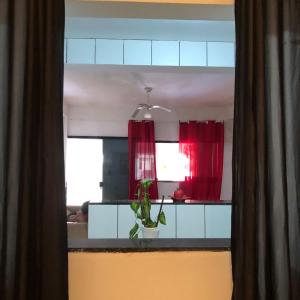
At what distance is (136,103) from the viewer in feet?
20.3

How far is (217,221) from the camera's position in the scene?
3752 mm

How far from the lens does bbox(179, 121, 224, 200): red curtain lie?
20.7 feet

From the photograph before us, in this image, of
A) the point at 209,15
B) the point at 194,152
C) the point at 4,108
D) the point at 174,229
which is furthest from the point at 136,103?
the point at 4,108

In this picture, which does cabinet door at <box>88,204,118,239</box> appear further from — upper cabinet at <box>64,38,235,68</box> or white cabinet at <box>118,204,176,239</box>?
upper cabinet at <box>64,38,235,68</box>

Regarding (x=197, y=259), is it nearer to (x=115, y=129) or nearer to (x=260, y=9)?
(x=260, y=9)

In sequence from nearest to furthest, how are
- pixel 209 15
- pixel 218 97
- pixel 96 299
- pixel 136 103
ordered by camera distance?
1. pixel 96 299
2. pixel 209 15
3. pixel 218 97
4. pixel 136 103

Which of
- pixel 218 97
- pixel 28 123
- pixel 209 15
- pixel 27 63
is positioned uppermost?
pixel 218 97

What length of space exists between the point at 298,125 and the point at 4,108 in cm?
107

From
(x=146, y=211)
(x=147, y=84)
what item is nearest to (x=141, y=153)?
(x=147, y=84)

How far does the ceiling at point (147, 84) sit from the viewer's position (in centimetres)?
396

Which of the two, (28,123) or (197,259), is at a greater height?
(28,123)

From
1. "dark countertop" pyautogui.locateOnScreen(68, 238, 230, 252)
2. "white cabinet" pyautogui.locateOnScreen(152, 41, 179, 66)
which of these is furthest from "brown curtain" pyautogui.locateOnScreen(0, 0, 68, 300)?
"white cabinet" pyautogui.locateOnScreen(152, 41, 179, 66)

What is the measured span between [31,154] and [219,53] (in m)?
2.02

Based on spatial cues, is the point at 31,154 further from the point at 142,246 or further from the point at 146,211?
the point at 146,211
